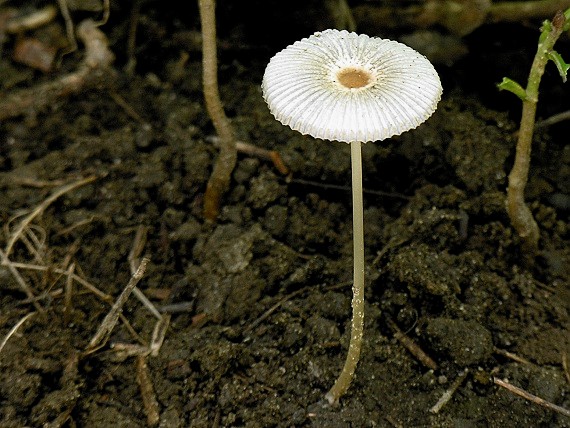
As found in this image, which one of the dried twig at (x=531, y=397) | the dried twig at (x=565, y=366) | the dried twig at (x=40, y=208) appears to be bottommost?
the dried twig at (x=565, y=366)

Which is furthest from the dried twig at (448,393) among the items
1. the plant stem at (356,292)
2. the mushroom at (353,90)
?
the mushroom at (353,90)

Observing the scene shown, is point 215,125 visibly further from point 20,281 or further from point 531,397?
point 531,397

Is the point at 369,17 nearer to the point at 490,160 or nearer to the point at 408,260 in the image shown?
the point at 490,160

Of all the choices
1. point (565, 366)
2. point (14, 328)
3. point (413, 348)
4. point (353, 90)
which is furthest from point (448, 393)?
point (14, 328)

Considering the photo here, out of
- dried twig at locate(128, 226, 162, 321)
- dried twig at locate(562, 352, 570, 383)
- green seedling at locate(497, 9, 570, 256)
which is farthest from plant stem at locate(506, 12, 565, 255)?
dried twig at locate(128, 226, 162, 321)

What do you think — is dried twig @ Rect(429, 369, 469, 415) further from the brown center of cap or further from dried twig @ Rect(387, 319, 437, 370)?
the brown center of cap

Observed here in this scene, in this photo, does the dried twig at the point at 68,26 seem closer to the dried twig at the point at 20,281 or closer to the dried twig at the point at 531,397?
the dried twig at the point at 20,281

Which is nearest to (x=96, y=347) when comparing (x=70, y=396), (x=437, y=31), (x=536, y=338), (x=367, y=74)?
(x=70, y=396)
